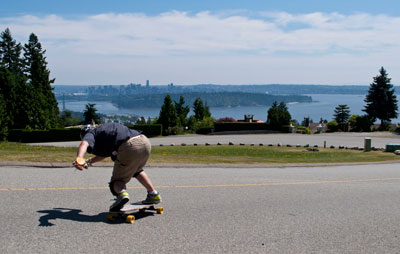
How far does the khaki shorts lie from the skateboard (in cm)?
39

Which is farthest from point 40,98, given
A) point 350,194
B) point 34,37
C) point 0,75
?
point 350,194

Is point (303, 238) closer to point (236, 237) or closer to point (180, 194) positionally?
point (236, 237)

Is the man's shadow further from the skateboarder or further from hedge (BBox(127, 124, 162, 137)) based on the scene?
hedge (BBox(127, 124, 162, 137))

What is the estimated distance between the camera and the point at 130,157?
219 inches

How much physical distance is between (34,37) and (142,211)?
3137 inches

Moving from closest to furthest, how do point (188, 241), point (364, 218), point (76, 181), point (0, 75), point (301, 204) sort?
point (188, 241) → point (364, 218) → point (301, 204) → point (76, 181) → point (0, 75)

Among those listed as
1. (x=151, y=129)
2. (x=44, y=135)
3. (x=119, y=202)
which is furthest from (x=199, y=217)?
(x=151, y=129)

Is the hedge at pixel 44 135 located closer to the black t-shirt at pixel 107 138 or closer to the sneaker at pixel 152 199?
the sneaker at pixel 152 199

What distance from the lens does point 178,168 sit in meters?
11.0

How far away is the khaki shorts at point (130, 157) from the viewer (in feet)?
18.2

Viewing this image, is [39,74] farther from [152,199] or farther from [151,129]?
[152,199]

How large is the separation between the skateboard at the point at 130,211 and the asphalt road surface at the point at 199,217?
0.33ft

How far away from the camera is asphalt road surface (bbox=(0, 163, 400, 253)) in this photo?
4.84 m

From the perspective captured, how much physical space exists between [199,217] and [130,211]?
0.96 m
